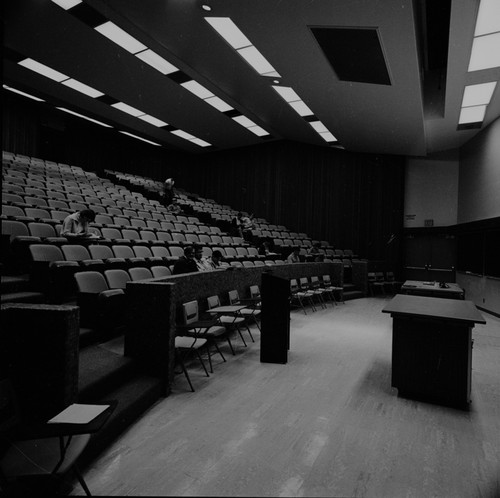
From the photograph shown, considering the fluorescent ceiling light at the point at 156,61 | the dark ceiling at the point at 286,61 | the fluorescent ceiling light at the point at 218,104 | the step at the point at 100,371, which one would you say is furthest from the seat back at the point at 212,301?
the fluorescent ceiling light at the point at 218,104

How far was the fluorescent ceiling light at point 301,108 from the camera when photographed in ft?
29.1

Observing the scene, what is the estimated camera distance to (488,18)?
4707mm

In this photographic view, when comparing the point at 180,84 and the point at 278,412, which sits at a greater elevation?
the point at 180,84

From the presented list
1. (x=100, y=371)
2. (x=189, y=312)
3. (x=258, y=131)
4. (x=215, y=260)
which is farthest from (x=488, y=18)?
(x=258, y=131)

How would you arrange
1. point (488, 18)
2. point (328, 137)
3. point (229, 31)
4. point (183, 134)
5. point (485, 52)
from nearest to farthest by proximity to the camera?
point (488, 18) < point (485, 52) < point (229, 31) < point (328, 137) < point (183, 134)

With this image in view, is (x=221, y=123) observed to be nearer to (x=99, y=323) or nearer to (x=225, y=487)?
(x=99, y=323)

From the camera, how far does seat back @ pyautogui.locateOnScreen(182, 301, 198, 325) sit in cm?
362

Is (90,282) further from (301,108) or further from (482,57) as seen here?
(301,108)

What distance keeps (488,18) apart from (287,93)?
14.1ft

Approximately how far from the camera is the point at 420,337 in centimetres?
Result: 305

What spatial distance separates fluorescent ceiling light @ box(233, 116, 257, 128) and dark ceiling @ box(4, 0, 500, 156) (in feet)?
1.25

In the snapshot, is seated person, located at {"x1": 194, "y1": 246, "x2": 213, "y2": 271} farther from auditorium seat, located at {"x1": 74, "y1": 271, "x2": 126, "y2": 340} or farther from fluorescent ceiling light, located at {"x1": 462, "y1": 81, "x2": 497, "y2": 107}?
fluorescent ceiling light, located at {"x1": 462, "y1": 81, "x2": 497, "y2": 107}

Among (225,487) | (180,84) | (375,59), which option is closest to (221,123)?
(180,84)

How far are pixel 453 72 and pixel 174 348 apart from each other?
626 centimetres
